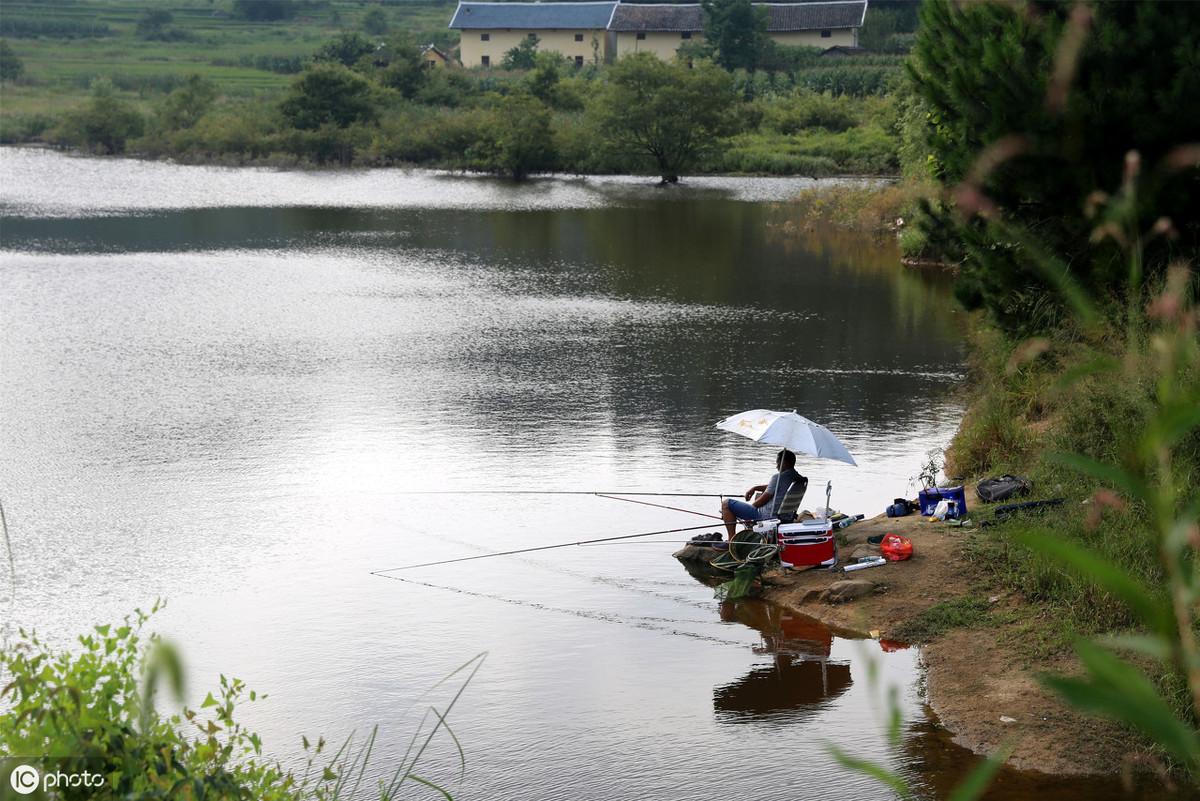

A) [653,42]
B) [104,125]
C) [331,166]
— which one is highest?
[653,42]

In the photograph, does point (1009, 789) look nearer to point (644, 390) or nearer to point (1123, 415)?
point (1123, 415)

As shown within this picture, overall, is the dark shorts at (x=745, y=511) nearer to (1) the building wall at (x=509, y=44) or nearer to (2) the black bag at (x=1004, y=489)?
(2) the black bag at (x=1004, y=489)

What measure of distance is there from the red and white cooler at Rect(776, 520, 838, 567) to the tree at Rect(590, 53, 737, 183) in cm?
4417

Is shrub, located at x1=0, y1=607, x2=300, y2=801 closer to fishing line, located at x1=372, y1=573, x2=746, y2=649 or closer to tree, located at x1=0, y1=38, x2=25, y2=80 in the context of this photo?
fishing line, located at x1=372, y1=573, x2=746, y2=649

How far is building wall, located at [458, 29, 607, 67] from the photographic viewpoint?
3629 inches

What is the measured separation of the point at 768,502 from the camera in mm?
12359

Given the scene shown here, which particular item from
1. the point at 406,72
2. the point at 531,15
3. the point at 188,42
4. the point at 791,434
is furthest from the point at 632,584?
the point at 188,42

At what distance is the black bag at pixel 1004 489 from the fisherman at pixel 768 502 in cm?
168

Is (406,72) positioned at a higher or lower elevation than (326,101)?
higher

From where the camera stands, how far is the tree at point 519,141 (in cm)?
5747

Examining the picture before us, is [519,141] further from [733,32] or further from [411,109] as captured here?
[733,32]

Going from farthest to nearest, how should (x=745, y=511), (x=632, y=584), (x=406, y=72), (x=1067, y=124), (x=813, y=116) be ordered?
(x=406, y=72), (x=813, y=116), (x=1067, y=124), (x=745, y=511), (x=632, y=584)

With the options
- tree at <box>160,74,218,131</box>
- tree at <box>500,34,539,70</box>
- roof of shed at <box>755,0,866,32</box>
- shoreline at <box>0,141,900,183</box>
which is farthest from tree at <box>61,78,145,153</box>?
roof of shed at <box>755,0,866,32</box>

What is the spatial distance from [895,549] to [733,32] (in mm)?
69617
